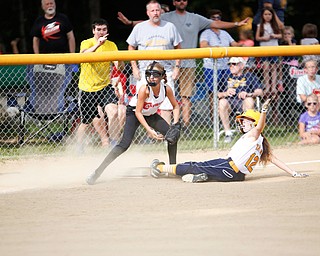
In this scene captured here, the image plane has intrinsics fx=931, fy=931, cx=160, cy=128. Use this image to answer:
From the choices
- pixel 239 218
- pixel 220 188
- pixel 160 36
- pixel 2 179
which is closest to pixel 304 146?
pixel 160 36

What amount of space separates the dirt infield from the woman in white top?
1.12 feet

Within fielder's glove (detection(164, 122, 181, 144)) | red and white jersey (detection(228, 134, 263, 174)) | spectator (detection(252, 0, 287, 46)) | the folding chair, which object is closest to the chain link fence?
the folding chair

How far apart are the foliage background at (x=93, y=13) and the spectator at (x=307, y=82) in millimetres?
6567

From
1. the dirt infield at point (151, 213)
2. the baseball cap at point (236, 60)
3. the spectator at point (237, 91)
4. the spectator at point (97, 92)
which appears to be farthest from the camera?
the baseball cap at point (236, 60)

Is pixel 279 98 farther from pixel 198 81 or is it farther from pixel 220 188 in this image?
pixel 220 188

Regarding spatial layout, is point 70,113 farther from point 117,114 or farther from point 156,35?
point 156,35

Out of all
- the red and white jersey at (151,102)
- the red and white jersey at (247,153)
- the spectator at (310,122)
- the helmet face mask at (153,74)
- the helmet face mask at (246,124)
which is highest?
the helmet face mask at (153,74)

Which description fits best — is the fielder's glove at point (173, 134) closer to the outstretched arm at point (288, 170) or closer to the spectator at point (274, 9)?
the outstretched arm at point (288, 170)

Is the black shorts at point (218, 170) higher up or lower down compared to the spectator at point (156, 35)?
lower down

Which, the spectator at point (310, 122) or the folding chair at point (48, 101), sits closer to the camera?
the folding chair at point (48, 101)

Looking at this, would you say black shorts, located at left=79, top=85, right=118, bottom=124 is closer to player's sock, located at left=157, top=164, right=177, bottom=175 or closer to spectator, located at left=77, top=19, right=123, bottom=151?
spectator, located at left=77, top=19, right=123, bottom=151

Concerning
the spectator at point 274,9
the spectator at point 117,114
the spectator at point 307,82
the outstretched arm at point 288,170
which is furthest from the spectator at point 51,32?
the outstretched arm at point 288,170

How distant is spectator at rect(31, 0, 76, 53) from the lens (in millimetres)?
13766

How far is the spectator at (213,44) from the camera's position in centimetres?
1367
